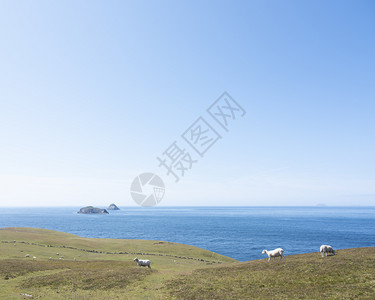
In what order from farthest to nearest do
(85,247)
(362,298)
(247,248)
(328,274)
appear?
1. (247,248)
2. (85,247)
3. (328,274)
4. (362,298)

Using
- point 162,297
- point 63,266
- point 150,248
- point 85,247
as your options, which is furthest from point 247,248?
point 162,297

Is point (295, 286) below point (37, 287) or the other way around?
the other way around

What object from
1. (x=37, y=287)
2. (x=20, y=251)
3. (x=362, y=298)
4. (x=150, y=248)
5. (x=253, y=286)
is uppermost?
(x=362, y=298)

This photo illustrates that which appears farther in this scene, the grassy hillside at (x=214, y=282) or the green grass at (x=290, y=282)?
the grassy hillside at (x=214, y=282)

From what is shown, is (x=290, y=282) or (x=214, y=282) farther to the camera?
(x=214, y=282)

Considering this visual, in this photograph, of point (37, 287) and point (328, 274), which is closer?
point (328, 274)

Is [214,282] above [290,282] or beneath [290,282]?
beneath

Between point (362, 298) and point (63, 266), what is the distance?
148 ft

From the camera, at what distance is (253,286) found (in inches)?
1021

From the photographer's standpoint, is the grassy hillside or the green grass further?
the grassy hillside

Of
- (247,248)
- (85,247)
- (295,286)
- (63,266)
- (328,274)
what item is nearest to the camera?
(295,286)

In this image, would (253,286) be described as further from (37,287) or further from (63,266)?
(63,266)

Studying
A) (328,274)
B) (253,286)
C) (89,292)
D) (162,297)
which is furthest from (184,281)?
(328,274)

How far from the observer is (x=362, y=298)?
1967 centimetres
